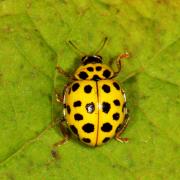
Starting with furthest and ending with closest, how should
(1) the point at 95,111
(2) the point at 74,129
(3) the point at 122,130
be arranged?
1. (3) the point at 122,130
2. (2) the point at 74,129
3. (1) the point at 95,111

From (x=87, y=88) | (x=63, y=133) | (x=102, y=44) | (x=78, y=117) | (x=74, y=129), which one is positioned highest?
(x=102, y=44)

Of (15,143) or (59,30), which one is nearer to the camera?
(15,143)

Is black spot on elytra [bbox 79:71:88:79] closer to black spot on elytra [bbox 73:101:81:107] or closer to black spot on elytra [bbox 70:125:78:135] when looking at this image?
black spot on elytra [bbox 73:101:81:107]

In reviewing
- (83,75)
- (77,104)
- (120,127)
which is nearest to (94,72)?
(83,75)

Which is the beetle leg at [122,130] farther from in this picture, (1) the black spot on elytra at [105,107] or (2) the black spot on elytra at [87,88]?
(2) the black spot on elytra at [87,88]

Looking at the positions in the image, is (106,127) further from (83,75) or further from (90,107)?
(83,75)

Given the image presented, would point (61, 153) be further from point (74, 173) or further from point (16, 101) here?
point (16, 101)

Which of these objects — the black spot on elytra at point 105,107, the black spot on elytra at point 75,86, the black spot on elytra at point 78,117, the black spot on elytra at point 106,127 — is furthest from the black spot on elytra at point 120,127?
the black spot on elytra at point 75,86

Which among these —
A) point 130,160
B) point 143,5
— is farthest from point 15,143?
point 143,5
